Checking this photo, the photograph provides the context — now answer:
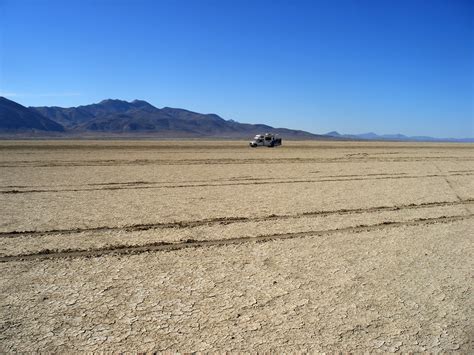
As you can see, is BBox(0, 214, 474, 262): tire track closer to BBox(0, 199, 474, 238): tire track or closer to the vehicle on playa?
BBox(0, 199, 474, 238): tire track

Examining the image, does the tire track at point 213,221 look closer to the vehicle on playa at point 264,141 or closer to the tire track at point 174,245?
the tire track at point 174,245

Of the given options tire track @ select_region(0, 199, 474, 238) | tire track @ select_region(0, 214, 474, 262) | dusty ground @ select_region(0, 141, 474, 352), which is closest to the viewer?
dusty ground @ select_region(0, 141, 474, 352)

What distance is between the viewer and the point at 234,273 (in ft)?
20.6

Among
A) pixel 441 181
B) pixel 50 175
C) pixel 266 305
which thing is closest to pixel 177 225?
pixel 266 305

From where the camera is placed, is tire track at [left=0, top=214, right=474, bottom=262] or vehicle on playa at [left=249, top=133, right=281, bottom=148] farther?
vehicle on playa at [left=249, top=133, right=281, bottom=148]

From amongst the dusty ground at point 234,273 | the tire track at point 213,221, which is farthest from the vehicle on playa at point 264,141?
the tire track at point 213,221

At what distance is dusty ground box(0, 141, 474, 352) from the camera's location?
14.8ft

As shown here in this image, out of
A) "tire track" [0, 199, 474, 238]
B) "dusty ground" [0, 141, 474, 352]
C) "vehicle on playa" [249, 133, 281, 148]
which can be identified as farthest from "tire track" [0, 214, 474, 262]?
"vehicle on playa" [249, 133, 281, 148]

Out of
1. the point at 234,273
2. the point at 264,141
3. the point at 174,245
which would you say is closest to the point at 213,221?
the point at 174,245

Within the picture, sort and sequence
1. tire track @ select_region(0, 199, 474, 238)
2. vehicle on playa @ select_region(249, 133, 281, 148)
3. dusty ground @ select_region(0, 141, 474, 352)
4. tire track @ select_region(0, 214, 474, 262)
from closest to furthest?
dusty ground @ select_region(0, 141, 474, 352)
tire track @ select_region(0, 214, 474, 262)
tire track @ select_region(0, 199, 474, 238)
vehicle on playa @ select_region(249, 133, 281, 148)

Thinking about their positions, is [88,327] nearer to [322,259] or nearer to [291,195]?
[322,259]

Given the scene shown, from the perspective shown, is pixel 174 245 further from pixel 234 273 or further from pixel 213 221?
pixel 213 221

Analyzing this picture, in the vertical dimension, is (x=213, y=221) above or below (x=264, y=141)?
below

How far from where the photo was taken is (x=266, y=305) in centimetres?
521
